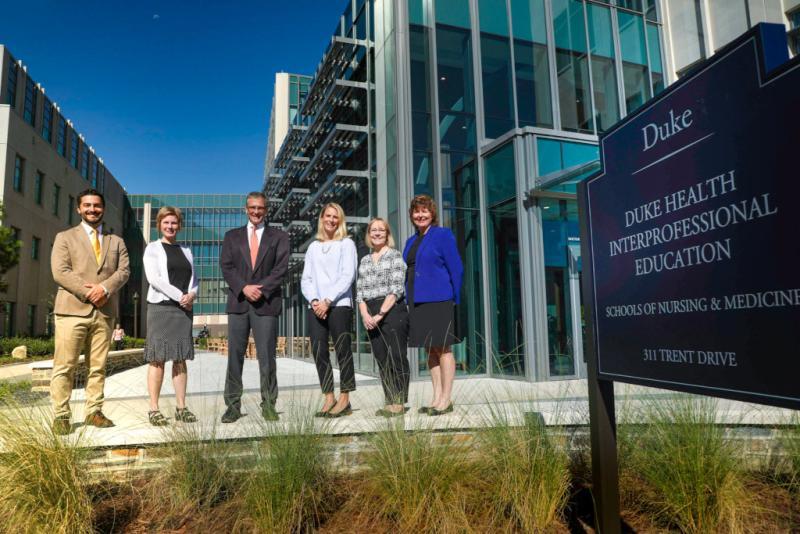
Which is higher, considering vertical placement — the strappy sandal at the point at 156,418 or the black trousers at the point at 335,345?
the black trousers at the point at 335,345

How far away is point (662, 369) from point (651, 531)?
1.10 metres

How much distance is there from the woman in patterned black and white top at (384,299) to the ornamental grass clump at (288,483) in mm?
1653

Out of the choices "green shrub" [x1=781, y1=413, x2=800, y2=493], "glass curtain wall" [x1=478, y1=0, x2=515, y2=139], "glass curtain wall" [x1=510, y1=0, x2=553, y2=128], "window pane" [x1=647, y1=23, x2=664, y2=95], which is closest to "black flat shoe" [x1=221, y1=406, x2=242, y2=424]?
"green shrub" [x1=781, y1=413, x2=800, y2=493]

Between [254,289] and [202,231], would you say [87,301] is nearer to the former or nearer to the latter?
[254,289]

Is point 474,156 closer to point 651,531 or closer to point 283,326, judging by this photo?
point 651,531

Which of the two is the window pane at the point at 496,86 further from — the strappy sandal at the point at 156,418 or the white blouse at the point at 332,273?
the strappy sandal at the point at 156,418

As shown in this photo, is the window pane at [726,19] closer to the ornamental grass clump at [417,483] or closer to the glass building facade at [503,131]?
the glass building facade at [503,131]

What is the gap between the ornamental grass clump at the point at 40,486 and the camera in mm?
2545

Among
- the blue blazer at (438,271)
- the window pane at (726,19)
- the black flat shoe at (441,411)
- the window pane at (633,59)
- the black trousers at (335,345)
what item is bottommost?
the black flat shoe at (441,411)

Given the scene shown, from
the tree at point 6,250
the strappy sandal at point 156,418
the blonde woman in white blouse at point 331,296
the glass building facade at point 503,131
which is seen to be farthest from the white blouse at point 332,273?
the tree at point 6,250

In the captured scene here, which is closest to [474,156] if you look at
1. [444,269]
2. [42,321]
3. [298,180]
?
[444,269]

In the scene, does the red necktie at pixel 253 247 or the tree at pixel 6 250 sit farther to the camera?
the tree at pixel 6 250

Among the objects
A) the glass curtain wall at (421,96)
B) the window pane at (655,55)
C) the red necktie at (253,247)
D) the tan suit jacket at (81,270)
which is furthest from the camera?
the window pane at (655,55)

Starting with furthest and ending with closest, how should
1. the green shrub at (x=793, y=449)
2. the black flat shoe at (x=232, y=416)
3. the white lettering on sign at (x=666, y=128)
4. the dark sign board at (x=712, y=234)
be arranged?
the black flat shoe at (x=232, y=416)
the green shrub at (x=793, y=449)
the white lettering on sign at (x=666, y=128)
the dark sign board at (x=712, y=234)
